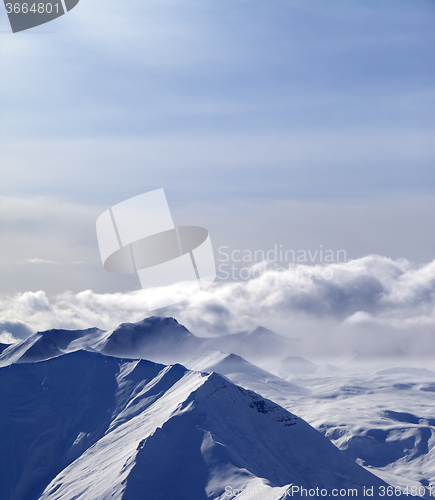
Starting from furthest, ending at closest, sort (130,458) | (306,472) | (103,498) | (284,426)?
(284,426) < (306,472) < (130,458) < (103,498)

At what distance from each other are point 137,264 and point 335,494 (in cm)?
9170

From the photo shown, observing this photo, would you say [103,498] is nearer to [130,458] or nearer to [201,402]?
[130,458]

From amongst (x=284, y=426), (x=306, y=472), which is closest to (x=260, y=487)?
(x=306, y=472)

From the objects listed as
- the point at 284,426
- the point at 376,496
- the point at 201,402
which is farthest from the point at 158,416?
the point at 376,496

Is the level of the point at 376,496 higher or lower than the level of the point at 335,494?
lower

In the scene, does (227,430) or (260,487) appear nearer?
(260,487)

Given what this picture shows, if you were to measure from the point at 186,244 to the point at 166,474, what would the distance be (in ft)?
218

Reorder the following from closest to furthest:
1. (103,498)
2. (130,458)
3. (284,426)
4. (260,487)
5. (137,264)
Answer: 1. (137,264)
2. (260,487)
3. (103,498)
4. (130,458)
5. (284,426)

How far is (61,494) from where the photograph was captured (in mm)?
169125

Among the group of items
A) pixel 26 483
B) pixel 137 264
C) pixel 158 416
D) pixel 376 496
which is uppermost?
pixel 137 264

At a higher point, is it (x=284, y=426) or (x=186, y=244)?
(x=186, y=244)

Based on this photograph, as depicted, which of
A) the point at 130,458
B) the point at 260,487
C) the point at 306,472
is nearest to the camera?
the point at 260,487

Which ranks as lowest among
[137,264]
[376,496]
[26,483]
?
[376,496]

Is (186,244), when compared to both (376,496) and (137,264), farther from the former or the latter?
(376,496)
